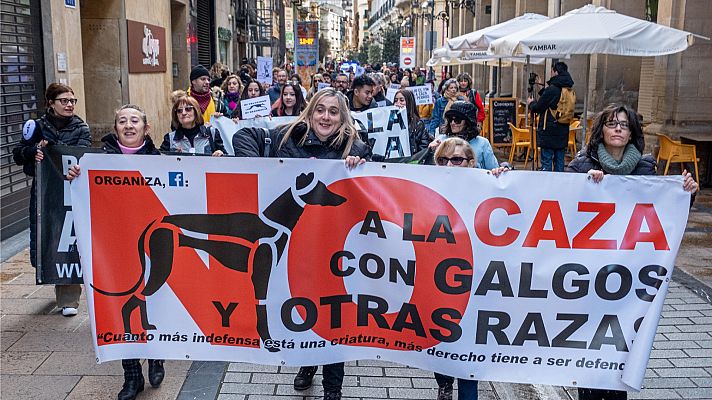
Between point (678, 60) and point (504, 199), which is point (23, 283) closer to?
point (504, 199)

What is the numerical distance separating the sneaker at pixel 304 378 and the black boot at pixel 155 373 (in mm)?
860

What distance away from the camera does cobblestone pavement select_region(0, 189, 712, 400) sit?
4.59 meters

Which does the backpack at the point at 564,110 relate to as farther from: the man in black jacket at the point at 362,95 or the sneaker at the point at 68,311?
the sneaker at the point at 68,311

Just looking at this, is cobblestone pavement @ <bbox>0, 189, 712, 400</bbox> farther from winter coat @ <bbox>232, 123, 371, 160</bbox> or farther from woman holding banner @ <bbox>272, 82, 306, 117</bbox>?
woman holding banner @ <bbox>272, 82, 306, 117</bbox>

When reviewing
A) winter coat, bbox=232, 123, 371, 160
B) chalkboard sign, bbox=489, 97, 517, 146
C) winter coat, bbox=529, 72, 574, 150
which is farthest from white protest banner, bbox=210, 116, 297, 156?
chalkboard sign, bbox=489, 97, 517, 146

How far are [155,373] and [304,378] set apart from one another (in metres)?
0.95

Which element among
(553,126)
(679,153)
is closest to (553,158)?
(553,126)

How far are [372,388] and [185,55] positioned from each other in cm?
1578

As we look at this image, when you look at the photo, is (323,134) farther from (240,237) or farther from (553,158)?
(553,158)

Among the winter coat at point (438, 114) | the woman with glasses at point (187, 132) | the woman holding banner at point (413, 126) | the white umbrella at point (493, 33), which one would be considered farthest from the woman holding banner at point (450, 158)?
the white umbrella at point (493, 33)

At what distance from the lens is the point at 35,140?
217 inches

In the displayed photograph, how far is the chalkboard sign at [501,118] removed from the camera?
625 inches

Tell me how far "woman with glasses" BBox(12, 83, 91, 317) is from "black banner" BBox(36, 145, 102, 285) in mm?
152

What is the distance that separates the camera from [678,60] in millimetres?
12164
